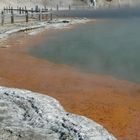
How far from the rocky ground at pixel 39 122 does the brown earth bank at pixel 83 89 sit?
7.75 ft

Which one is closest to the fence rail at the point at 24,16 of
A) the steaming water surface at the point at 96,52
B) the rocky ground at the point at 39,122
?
the steaming water surface at the point at 96,52

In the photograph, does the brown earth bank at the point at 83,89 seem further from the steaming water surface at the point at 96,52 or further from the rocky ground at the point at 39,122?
the rocky ground at the point at 39,122

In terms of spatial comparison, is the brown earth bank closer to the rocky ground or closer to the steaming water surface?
the steaming water surface

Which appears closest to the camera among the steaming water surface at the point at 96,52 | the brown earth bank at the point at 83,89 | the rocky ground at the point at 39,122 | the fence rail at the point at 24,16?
the rocky ground at the point at 39,122

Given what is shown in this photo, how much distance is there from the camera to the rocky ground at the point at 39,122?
895 cm

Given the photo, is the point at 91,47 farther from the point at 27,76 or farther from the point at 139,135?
the point at 139,135

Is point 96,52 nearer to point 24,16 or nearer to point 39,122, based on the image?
point 39,122

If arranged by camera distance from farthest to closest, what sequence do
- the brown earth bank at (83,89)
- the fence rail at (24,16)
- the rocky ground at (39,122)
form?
1. the fence rail at (24,16)
2. the brown earth bank at (83,89)
3. the rocky ground at (39,122)

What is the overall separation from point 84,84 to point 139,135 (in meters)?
7.29

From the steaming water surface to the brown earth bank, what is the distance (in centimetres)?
137

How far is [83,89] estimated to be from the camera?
17844mm

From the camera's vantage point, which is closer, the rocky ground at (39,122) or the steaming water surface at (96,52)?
the rocky ground at (39,122)

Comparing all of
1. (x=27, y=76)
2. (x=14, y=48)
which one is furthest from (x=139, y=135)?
(x=14, y=48)

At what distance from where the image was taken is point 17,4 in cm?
8969
